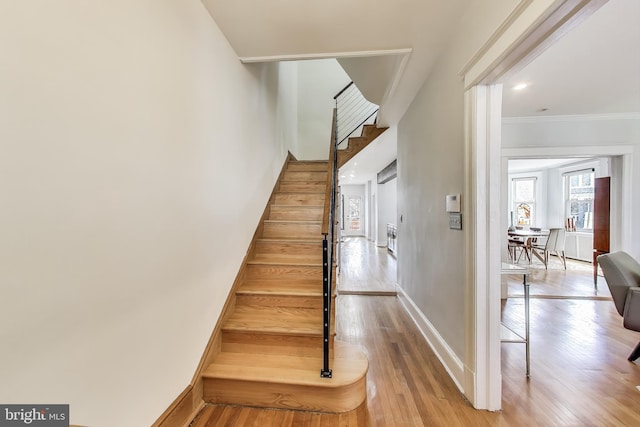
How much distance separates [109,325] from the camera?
1.05 meters

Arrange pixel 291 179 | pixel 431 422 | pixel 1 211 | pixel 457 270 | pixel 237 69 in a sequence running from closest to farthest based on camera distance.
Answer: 1. pixel 1 211
2. pixel 431 422
3. pixel 457 270
4. pixel 237 69
5. pixel 291 179

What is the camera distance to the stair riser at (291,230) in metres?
3.01

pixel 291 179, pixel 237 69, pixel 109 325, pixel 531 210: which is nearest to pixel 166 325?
pixel 109 325

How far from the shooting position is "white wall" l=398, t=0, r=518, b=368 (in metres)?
1.72

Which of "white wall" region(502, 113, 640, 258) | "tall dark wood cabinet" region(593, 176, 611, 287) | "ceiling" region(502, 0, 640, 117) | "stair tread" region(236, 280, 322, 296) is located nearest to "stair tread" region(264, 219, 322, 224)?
"stair tread" region(236, 280, 322, 296)

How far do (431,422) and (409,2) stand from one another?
8.41 ft

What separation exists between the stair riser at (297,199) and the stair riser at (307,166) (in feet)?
2.38

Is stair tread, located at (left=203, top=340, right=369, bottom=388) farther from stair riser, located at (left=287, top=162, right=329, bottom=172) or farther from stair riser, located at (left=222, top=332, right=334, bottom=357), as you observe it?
stair riser, located at (left=287, top=162, right=329, bottom=172)

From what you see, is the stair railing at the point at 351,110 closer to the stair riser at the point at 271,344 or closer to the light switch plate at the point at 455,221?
the light switch plate at the point at 455,221

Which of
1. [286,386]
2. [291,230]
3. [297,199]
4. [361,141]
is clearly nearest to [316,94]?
[361,141]

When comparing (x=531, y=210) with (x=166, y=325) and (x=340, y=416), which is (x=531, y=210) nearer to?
(x=340, y=416)

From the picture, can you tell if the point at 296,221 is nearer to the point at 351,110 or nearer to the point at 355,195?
the point at 351,110

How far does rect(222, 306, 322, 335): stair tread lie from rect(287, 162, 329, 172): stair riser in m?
2.45

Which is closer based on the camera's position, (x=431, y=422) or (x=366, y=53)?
(x=431, y=422)
